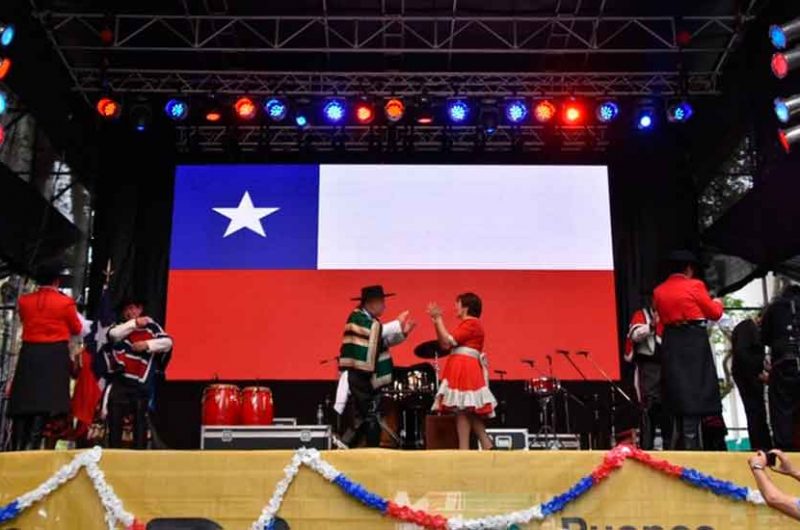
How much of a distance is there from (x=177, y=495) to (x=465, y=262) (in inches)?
246

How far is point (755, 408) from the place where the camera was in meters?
6.97

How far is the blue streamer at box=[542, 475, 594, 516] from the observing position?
4.11 metres

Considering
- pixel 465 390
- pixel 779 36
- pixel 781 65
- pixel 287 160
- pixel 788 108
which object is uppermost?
pixel 287 160

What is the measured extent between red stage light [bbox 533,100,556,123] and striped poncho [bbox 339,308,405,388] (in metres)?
3.82

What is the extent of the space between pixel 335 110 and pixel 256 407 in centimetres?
341

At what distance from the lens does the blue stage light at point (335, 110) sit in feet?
30.9

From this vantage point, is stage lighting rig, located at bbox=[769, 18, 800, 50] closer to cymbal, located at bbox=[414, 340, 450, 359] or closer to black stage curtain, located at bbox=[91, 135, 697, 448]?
cymbal, located at bbox=[414, 340, 450, 359]

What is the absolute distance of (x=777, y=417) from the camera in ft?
20.0

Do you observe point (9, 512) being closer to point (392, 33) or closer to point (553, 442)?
point (553, 442)

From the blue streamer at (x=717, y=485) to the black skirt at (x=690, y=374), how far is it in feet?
4.79

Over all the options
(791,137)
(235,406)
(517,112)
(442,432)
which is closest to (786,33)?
(791,137)

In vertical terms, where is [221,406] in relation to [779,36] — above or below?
below

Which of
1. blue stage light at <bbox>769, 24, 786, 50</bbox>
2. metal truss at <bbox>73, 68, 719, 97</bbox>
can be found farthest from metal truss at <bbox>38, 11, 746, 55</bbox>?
blue stage light at <bbox>769, 24, 786, 50</bbox>

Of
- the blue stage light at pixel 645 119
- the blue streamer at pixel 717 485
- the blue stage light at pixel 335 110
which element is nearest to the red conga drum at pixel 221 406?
the blue stage light at pixel 335 110
